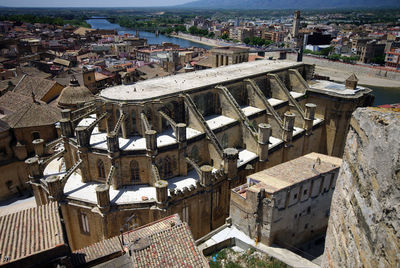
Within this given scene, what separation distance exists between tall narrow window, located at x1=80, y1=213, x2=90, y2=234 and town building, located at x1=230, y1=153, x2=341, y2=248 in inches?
447

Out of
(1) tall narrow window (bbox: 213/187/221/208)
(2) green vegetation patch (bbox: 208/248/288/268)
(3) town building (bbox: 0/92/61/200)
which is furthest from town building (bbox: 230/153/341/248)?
(3) town building (bbox: 0/92/61/200)

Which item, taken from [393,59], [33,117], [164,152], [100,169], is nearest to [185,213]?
[164,152]

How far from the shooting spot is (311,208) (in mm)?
22969

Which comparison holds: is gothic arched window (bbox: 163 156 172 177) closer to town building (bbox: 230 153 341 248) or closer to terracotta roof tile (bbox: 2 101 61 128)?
town building (bbox: 230 153 341 248)

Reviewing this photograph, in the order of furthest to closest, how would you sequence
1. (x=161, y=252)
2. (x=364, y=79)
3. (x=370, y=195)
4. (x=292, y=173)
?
(x=364, y=79)
(x=292, y=173)
(x=161, y=252)
(x=370, y=195)

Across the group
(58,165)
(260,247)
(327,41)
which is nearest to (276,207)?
(260,247)

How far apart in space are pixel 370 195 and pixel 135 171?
21409mm

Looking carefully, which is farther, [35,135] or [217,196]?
[35,135]

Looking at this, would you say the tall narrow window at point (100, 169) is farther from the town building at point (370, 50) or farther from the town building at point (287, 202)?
the town building at point (370, 50)

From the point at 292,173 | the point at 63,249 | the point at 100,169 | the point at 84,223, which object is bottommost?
the point at 84,223

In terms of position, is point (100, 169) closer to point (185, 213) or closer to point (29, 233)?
point (185, 213)

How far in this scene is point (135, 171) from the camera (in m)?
23.9

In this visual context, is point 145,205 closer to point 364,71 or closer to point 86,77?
point 86,77

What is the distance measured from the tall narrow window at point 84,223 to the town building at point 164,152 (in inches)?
3.8
